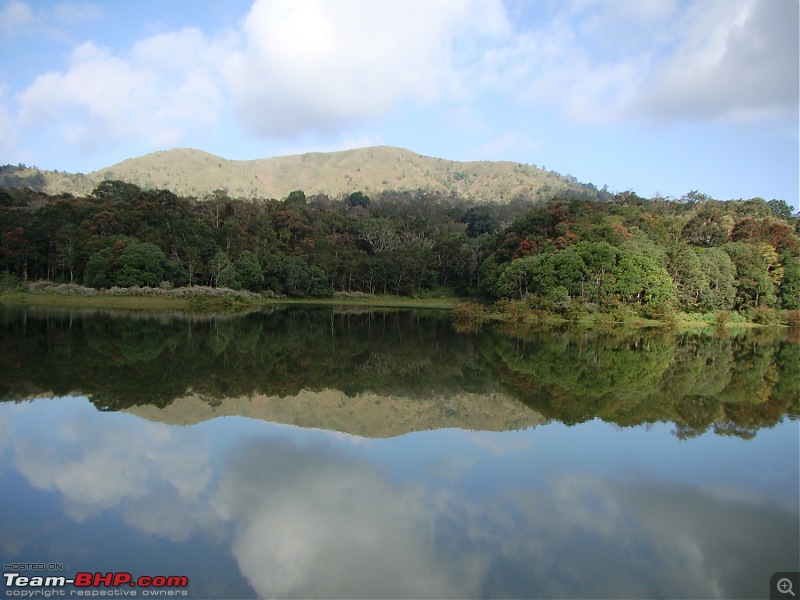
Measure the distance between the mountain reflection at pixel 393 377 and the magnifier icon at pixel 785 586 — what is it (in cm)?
620

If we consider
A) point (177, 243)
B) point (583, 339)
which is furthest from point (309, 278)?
point (583, 339)

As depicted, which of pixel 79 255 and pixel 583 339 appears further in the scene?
pixel 79 255

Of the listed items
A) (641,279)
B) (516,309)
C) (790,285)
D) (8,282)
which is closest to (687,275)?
(641,279)

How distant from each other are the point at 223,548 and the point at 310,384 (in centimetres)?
996

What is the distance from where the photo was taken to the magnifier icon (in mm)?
6223

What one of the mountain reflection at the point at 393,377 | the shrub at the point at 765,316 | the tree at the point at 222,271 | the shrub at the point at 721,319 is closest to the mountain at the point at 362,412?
the mountain reflection at the point at 393,377

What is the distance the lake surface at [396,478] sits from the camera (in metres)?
6.37

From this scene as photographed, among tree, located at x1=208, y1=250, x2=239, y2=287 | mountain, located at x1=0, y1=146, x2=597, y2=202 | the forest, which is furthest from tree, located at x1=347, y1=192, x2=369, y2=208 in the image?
tree, located at x1=208, y1=250, x2=239, y2=287

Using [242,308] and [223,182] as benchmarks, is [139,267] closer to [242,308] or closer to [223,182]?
[242,308]

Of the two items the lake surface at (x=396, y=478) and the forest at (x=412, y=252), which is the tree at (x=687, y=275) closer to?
the forest at (x=412, y=252)

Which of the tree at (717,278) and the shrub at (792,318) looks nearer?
the tree at (717,278)

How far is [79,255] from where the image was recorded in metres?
54.0

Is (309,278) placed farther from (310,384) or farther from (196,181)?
(196,181)

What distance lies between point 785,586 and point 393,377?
13.1 meters
